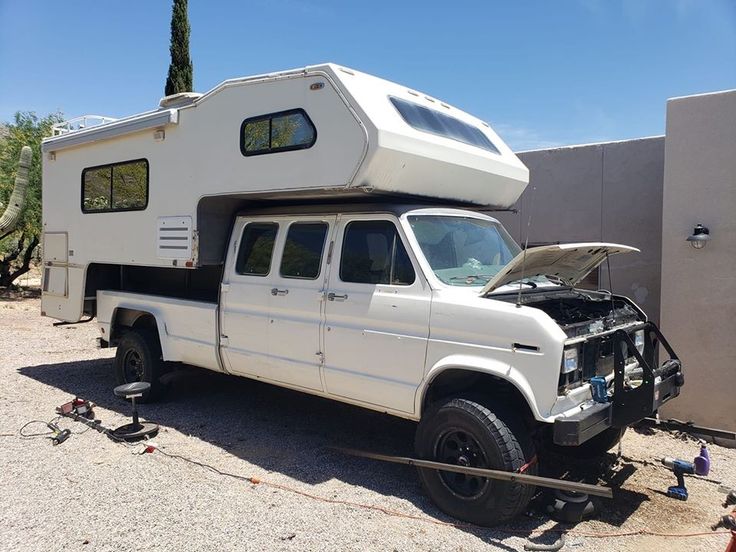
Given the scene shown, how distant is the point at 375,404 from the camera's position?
4.59 meters

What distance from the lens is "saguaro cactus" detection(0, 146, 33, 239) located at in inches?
525

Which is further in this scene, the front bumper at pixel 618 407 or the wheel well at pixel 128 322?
the wheel well at pixel 128 322

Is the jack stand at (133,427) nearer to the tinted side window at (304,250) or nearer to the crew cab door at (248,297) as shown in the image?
the crew cab door at (248,297)

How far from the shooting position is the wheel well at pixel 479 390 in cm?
407

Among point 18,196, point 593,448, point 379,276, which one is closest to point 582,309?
point 593,448

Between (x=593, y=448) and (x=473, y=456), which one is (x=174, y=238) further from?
(x=593, y=448)

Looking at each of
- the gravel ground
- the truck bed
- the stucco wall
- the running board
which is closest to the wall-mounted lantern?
the stucco wall

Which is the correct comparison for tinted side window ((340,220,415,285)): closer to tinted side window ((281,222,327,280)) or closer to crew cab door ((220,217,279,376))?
tinted side window ((281,222,327,280))

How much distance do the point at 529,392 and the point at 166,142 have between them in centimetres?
453

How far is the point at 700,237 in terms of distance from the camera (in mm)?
5961

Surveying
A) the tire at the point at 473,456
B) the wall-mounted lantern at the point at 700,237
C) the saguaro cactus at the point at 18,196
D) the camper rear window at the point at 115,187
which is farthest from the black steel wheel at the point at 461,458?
the saguaro cactus at the point at 18,196

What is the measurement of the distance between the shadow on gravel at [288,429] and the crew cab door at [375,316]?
690mm

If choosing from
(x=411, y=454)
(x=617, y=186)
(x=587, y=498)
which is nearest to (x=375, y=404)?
(x=411, y=454)

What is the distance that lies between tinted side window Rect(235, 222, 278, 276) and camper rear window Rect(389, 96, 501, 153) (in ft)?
5.23
